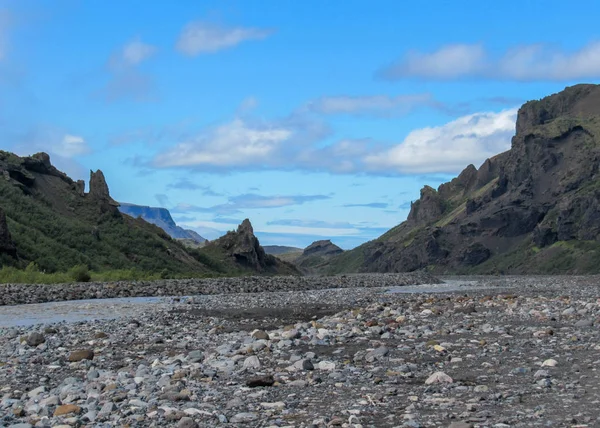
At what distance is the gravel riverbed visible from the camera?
972 centimetres

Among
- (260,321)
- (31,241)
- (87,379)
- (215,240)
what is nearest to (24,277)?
(31,241)

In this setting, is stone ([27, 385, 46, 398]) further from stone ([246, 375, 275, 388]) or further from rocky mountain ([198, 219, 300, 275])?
rocky mountain ([198, 219, 300, 275])

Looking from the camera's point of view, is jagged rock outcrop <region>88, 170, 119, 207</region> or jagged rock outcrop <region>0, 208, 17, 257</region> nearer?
jagged rock outcrop <region>0, 208, 17, 257</region>

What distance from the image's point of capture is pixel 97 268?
236 feet

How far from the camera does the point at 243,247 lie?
345ft

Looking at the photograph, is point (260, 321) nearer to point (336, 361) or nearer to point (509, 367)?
point (336, 361)

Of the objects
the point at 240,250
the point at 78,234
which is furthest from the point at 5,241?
the point at 240,250

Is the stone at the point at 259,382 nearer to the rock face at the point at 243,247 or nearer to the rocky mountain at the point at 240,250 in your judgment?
the rocky mountain at the point at 240,250

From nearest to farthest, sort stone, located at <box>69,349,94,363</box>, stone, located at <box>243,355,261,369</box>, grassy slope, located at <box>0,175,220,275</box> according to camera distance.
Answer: stone, located at <box>243,355,261,369</box>
stone, located at <box>69,349,94,363</box>
grassy slope, located at <box>0,175,220,275</box>

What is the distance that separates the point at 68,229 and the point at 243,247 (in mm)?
31679

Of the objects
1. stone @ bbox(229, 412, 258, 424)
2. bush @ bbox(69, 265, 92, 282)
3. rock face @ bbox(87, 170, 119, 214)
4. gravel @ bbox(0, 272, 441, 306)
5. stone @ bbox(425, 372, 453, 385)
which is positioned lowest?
stone @ bbox(229, 412, 258, 424)

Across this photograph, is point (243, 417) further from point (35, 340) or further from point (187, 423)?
point (35, 340)

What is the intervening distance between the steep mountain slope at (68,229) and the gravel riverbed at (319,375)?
4916 centimetres

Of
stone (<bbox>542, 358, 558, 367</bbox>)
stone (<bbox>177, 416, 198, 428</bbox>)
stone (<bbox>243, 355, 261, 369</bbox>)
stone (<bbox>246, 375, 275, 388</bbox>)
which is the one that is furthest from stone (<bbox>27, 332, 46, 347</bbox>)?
stone (<bbox>542, 358, 558, 367</bbox>)
